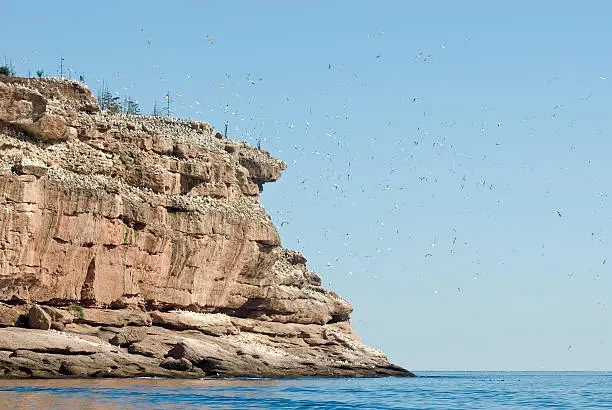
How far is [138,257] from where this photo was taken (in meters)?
78.7

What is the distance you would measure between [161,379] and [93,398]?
22.8 metres

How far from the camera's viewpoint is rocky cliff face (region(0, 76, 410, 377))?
67.7 metres

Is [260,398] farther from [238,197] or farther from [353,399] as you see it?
[238,197]

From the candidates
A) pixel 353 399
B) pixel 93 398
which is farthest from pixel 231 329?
pixel 93 398

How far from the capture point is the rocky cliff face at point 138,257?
222ft

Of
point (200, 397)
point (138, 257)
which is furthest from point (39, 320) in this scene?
point (200, 397)

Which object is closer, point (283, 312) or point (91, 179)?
point (91, 179)

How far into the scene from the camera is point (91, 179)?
247ft

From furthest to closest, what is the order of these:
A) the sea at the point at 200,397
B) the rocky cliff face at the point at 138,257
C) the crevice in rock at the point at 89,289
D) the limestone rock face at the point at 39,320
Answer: the crevice in rock at the point at 89,289, the rocky cliff face at the point at 138,257, the limestone rock face at the point at 39,320, the sea at the point at 200,397

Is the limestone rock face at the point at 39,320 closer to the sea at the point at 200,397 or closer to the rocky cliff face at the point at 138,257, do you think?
the rocky cliff face at the point at 138,257

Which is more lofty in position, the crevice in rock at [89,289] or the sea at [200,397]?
the crevice in rock at [89,289]

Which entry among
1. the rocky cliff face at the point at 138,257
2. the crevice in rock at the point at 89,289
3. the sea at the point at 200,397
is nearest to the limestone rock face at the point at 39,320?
the rocky cliff face at the point at 138,257

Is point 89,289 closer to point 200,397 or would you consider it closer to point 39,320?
point 39,320

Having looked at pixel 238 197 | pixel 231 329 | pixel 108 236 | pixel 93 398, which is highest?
pixel 238 197
